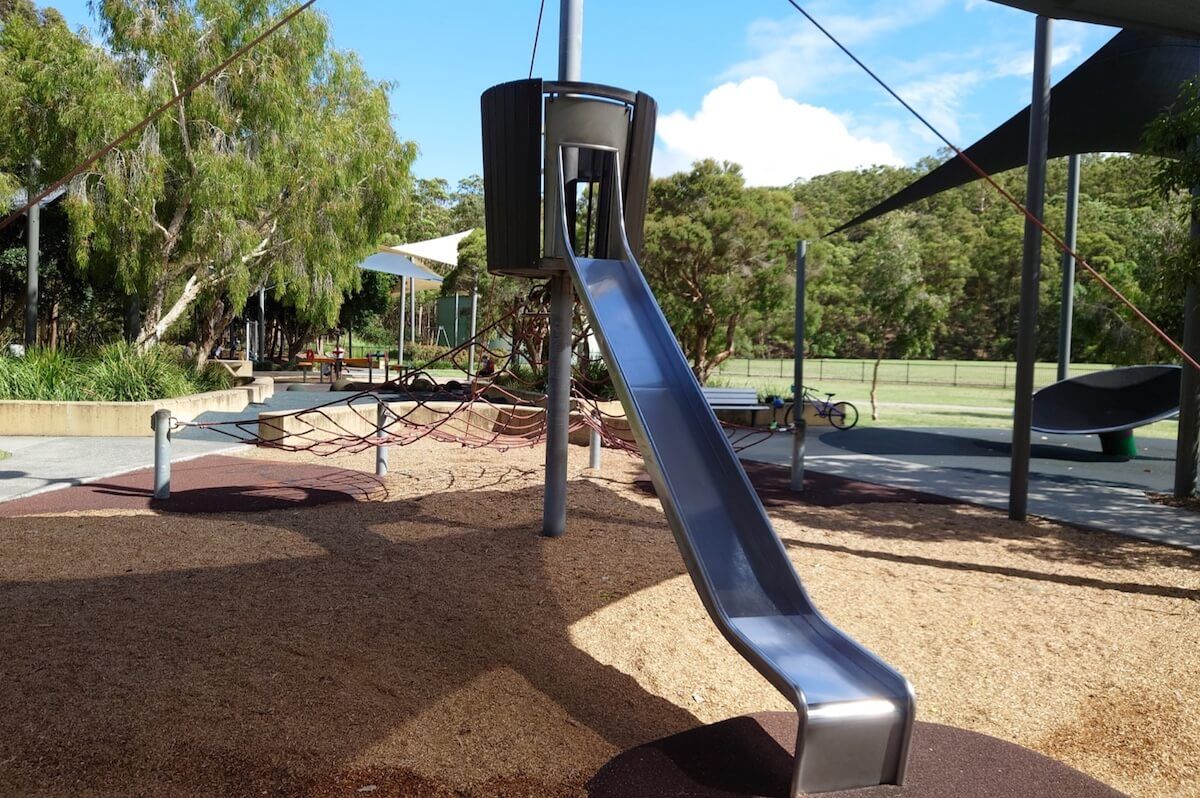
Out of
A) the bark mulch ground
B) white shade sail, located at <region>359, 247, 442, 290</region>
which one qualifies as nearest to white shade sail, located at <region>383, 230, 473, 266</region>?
white shade sail, located at <region>359, 247, 442, 290</region>

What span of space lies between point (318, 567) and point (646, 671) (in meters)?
2.49

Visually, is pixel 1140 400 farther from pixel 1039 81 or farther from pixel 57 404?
pixel 57 404

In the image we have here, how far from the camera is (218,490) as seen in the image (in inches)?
325

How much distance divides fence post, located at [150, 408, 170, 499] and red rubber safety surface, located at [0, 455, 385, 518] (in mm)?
106

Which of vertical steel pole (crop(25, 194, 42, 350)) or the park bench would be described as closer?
vertical steel pole (crop(25, 194, 42, 350))

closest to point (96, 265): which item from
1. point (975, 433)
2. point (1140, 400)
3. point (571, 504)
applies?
point (571, 504)

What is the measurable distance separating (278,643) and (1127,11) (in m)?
5.52

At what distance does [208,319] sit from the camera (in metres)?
20.8

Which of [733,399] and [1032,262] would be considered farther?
[733,399]

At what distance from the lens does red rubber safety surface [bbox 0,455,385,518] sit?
24.4ft

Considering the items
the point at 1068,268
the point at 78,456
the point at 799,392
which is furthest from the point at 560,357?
the point at 1068,268

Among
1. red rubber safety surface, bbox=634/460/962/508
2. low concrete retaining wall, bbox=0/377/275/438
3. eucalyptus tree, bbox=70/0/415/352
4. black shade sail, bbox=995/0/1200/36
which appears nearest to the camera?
black shade sail, bbox=995/0/1200/36

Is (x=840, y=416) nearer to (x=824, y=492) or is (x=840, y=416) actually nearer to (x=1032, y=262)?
(x=824, y=492)

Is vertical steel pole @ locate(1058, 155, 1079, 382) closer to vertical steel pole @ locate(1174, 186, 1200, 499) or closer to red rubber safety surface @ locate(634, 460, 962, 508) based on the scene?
vertical steel pole @ locate(1174, 186, 1200, 499)
